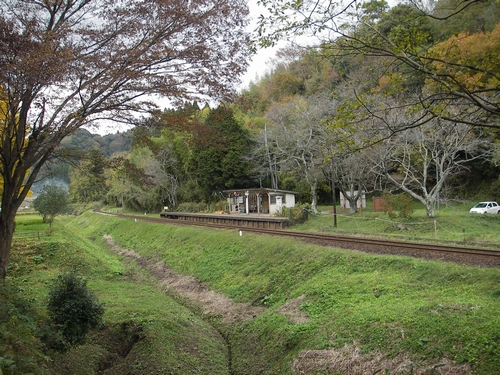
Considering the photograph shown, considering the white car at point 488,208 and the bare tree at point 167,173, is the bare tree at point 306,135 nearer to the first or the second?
the white car at point 488,208

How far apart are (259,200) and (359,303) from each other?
2348 cm

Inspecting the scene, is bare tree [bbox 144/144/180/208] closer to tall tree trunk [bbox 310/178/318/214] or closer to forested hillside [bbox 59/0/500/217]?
forested hillside [bbox 59/0/500/217]

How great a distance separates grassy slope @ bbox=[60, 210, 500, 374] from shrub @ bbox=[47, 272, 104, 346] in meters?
3.27

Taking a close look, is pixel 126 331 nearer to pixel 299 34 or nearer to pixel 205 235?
pixel 299 34

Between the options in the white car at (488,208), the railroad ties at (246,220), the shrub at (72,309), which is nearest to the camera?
the shrub at (72,309)

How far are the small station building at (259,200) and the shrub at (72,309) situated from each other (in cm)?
2114

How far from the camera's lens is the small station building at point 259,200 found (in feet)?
97.1

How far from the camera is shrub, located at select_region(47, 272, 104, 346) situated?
694 cm

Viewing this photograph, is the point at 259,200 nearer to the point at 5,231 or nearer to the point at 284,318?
the point at 284,318

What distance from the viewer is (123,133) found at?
8344 mm

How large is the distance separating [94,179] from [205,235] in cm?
1141

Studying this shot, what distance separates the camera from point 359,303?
812cm

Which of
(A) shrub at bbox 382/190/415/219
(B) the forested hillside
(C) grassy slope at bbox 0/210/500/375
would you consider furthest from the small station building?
(C) grassy slope at bbox 0/210/500/375

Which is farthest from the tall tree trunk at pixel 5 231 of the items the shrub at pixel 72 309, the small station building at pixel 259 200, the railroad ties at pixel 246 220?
the small station building at pixel 259 200
